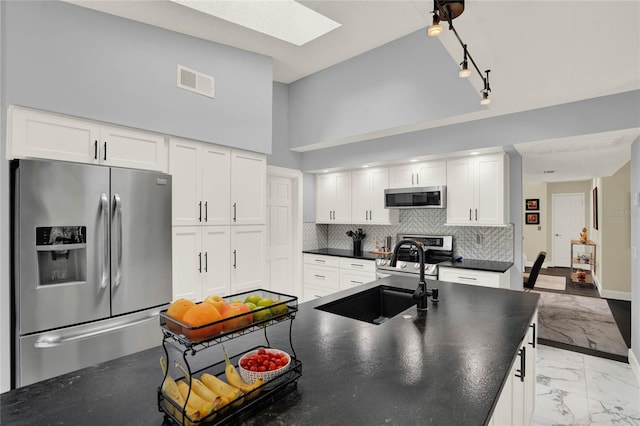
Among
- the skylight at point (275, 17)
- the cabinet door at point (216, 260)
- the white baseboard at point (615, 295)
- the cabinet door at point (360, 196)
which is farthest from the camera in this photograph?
A: the white baseboard at point (615, 295)

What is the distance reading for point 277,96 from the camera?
16.5 ft

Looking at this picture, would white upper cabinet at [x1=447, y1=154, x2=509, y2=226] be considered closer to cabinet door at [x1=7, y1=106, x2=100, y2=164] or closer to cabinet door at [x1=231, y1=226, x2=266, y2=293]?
cabinet door at [x1=231, y1=226, x2=266, y2=293]

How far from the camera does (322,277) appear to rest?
502 cm

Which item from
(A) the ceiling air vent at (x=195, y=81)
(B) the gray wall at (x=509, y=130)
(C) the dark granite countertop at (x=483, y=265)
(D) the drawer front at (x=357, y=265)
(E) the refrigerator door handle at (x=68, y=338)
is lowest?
(E) the refrigerator door handle at (x=68, y=338)

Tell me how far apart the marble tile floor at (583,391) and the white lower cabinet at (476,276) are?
877 mm

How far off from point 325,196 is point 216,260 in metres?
2.42

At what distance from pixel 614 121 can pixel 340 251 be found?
3678mm

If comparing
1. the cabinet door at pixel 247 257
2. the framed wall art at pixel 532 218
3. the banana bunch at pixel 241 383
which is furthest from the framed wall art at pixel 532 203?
the banana bunch at pixel 241 383

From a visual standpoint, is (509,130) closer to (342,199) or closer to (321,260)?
(342,199)

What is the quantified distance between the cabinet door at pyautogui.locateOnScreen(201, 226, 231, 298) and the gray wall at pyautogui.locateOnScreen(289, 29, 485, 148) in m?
2.11

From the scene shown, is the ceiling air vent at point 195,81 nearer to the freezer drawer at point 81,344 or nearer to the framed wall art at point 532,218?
the freezer drawer at point 81,344

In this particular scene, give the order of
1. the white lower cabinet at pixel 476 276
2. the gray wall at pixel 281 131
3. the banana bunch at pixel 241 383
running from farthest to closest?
the gray wall at pixel 281 131, the white lower cabinet at pixel 476 276, the banana bunch at pixel 241 383

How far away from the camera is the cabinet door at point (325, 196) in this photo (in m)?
5.24

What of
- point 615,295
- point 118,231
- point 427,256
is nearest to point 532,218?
point 615,295
